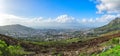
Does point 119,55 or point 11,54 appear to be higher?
point 119,55

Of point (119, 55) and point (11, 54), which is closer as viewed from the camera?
point (119, 55)

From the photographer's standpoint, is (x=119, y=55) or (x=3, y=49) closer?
(x=119, y=55)

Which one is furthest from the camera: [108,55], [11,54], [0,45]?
[11,54]

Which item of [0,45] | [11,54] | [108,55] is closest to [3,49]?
[0,45]

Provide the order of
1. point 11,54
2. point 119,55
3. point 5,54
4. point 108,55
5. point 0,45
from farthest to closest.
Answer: point 11,54 → point 5,54 → point 0,45 → point 108,55 → point 119,55

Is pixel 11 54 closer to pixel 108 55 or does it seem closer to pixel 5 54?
pixel 5 54

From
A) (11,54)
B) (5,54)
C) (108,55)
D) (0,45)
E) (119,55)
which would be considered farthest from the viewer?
(11,54)

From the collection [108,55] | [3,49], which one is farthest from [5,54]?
[108,55]

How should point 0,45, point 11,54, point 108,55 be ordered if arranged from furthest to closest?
point 11,54 < point 0,45 < point 108,55

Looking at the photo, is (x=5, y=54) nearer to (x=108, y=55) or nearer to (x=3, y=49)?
(x=3, y=49)
